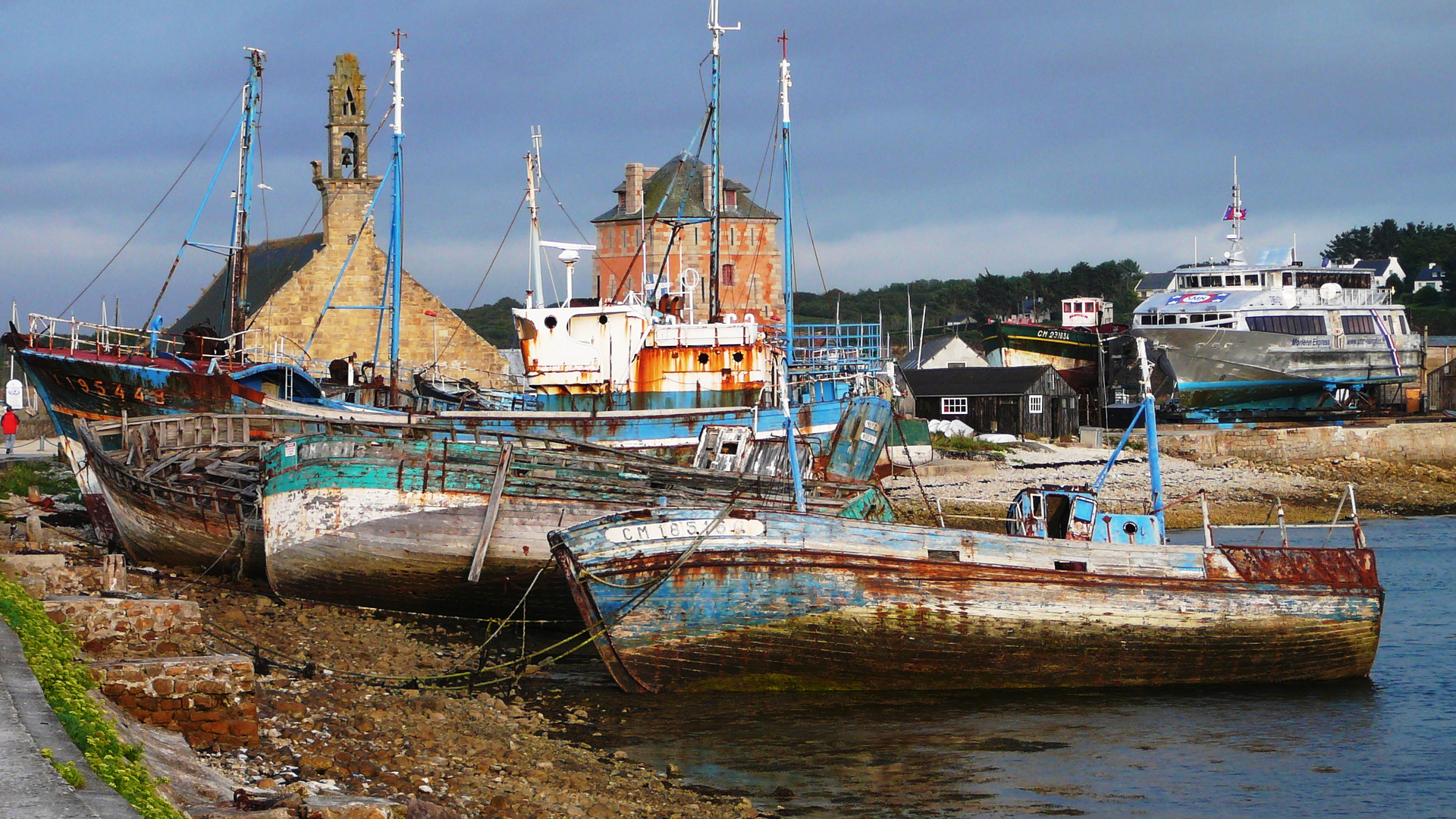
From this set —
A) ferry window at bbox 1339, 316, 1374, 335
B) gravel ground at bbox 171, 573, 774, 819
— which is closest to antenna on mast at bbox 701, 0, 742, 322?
gravel ground at bbox 171, 573, 774, 819

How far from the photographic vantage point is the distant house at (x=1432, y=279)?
118 m

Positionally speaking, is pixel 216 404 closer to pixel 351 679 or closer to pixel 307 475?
pixel 307 475

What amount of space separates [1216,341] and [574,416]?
4217cm

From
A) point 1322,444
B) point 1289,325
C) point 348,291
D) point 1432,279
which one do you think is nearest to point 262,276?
point 348,291

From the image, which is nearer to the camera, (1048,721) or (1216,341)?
(1048,721)

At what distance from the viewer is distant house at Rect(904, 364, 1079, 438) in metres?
55.1

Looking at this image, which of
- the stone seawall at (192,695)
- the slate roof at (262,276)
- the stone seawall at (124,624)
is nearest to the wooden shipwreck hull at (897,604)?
the stone seawall at (124,624)

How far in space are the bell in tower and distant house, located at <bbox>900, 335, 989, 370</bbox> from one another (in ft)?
102

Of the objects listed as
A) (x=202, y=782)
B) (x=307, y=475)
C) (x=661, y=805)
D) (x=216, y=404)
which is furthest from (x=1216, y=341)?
(x=202, y=782)

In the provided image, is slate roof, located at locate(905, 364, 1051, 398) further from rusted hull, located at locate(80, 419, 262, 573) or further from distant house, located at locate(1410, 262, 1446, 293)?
distant house, located at locate(1410, 262, 1446, 293)

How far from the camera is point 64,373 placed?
2861 cm

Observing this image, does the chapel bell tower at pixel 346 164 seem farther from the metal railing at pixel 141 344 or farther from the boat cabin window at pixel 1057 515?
the boat cabin window at pixel 1057 515

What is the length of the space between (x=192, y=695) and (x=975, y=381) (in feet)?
159

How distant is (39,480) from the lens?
102ft
